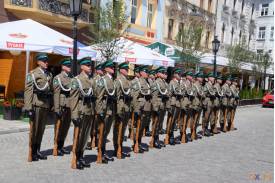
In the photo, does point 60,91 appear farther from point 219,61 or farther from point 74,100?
point 219,61

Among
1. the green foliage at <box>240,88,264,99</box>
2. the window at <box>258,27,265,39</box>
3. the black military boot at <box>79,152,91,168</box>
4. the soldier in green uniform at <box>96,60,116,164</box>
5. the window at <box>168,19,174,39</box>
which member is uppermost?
the window at <box>258,27,265,39</box>

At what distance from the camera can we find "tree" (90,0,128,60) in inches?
654

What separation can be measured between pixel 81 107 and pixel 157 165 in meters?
2.09

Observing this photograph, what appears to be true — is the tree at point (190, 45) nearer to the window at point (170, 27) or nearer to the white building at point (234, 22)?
the window at point (170, 27)

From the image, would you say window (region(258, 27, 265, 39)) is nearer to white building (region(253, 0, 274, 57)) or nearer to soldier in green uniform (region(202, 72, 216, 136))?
white building (region(253, 0, 274, 57))

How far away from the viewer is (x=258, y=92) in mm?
34594

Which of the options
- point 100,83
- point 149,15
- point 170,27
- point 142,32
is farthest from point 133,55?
point 170,27

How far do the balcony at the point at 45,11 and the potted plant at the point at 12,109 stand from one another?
5.31 metres

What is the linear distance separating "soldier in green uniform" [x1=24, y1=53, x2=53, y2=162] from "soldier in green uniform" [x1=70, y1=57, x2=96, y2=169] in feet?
2.59

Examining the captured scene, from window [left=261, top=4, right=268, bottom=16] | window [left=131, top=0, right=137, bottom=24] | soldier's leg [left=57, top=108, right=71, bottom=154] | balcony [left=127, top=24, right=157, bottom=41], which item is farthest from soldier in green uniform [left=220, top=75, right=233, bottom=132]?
window [left=261, top=4, right=268, bottom=16]

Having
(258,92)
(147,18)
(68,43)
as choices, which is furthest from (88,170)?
(258,92)

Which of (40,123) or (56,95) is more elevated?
(56,95)

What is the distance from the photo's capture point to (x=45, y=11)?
58.0 feet

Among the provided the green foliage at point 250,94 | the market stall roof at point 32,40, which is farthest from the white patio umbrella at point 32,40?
the green foliage at point 250,94
